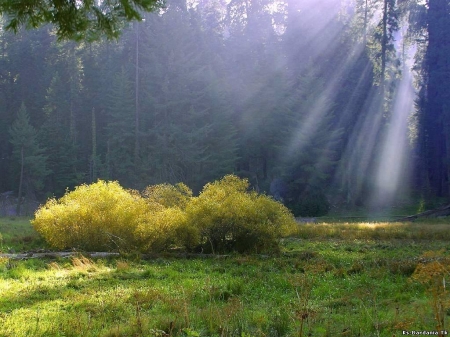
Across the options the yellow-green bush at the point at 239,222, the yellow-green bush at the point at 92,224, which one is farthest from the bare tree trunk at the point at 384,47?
the yellow-green bush at the point at 92,224

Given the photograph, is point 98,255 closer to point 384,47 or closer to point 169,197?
point 169,197

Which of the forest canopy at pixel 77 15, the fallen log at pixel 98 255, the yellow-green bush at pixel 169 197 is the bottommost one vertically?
the fallen log at pixel 98 255

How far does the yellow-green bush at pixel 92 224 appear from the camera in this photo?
18406mm

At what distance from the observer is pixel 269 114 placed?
49.8 metres

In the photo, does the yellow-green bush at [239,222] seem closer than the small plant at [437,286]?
No

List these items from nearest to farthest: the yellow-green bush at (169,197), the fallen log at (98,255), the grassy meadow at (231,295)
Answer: the grassy meadow at (231,295)
the fallen log at (98,255)
the yellow-green bush at (169,197)

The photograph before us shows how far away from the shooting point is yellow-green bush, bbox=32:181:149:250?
1841cm

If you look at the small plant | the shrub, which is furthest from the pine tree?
the small plant

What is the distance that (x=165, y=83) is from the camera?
50.6 m

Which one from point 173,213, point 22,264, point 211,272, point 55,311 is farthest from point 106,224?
point 55,311

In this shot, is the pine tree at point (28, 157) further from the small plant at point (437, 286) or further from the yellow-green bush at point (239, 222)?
the small plant at point (437, 286)

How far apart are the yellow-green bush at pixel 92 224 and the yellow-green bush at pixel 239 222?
256 centimetres

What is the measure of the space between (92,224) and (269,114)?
33.8 metres

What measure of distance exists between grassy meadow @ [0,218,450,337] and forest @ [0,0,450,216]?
29679 millimetres
